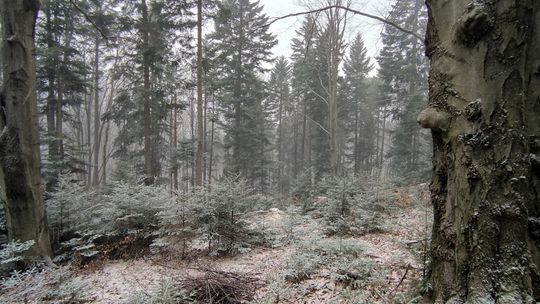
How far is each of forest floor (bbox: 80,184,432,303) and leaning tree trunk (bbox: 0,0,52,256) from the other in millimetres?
1440

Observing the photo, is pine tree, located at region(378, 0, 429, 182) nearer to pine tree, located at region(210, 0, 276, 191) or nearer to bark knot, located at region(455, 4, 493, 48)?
pine tree, located at region(210, 0, 276, 191)

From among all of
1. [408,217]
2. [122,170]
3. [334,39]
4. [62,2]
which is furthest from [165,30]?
[408,217]

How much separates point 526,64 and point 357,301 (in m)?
2.53

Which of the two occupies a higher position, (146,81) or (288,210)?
(146,81)

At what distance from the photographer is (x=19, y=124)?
470 centimetres

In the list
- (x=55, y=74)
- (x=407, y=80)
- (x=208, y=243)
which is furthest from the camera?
(x=407, y=80)

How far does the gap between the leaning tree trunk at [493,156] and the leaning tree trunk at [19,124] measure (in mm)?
6070

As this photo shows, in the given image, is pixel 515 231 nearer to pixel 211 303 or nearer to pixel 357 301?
pixel 357 301

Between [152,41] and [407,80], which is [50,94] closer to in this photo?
[152,41]

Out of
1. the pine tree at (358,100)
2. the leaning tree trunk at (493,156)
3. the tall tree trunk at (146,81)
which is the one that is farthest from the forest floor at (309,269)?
the pine tree at (358,100)

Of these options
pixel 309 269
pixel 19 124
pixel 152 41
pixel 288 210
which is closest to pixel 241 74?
pixel 152 41

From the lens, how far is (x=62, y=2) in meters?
11.7

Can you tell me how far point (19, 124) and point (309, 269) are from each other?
5.31 metres

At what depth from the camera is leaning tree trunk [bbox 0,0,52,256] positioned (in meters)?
4.59
